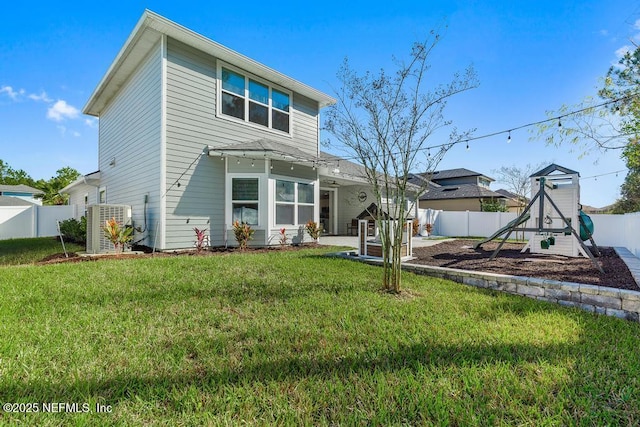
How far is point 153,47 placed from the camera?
A: 26.0ft

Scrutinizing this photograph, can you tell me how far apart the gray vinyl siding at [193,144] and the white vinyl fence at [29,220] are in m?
12.2

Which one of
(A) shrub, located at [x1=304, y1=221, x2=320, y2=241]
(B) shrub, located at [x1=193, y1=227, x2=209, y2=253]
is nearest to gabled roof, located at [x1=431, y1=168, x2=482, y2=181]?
(A) shrub, located at [x1=304, y1=221, x2=320, y2=241]

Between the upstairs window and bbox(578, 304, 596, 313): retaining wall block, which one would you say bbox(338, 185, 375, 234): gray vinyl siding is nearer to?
the upstairs window

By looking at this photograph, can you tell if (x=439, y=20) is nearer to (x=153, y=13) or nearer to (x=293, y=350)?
(x=293, y=350)

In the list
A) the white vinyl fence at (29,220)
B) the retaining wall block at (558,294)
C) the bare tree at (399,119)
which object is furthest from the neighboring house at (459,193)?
the white vinyl fence at (29,220)

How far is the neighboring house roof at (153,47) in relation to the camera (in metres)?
7.12

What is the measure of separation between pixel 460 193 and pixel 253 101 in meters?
20.6

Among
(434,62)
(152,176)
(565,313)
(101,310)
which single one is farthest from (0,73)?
(565,313)

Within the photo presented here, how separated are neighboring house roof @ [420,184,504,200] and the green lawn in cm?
2118

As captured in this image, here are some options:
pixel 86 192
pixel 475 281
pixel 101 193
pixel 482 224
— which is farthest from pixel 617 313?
pixel 86 192

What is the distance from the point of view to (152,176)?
793 cm

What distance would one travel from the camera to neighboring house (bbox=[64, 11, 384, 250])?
7590 mm

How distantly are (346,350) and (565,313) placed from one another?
9.46 ft

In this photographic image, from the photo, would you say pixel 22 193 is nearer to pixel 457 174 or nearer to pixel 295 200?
pixel 295 200
